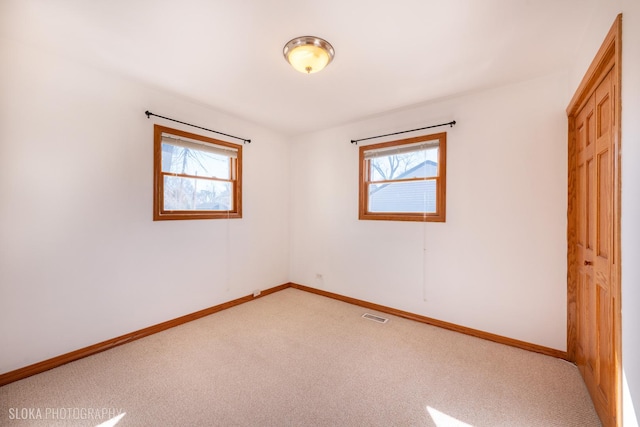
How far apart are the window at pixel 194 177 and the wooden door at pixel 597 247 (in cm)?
347

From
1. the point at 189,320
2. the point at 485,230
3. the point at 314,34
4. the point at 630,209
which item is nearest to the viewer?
the point at 630,209

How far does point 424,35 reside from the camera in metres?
1.87

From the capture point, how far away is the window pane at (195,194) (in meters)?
2.96

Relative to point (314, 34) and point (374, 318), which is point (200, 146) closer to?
point (314, 34)

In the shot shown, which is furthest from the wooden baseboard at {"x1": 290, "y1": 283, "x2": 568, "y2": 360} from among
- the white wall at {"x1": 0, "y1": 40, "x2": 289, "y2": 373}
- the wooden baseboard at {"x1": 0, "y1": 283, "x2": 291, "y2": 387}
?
the white wall at {"x1": 0, "y1": 40, "x2": 289, "y2": 373}

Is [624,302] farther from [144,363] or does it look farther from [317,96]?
[144,363]

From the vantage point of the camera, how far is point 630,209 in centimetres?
117

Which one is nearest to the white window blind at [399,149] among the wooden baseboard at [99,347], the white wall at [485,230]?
the white wall at [485,230]

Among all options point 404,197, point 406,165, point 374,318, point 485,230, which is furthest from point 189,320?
point 485,230

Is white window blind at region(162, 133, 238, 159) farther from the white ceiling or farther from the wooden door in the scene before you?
the wooden door

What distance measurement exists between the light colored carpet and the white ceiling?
8.34 ft

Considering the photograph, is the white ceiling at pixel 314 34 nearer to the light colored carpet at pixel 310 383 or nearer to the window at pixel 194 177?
the window at pixel 194 177

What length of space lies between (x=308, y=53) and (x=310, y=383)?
247 centimetres

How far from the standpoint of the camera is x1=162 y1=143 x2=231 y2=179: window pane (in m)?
2.93
